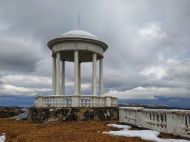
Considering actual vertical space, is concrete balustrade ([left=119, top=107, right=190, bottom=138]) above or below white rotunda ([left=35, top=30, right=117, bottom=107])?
below

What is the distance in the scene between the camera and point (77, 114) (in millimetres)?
23125

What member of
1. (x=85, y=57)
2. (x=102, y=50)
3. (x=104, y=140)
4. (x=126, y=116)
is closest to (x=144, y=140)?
(x=104, y=140)

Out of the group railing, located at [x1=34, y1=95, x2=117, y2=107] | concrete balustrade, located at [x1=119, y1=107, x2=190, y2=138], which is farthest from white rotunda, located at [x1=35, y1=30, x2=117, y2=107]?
concrete balustrade, located at [x1=119, y1=107, x2=190, y2=138]

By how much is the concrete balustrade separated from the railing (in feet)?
16.5

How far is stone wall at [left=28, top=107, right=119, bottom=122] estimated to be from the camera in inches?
909

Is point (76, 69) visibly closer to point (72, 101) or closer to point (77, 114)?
point (72, 101)

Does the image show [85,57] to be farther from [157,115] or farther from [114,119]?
[157,115]

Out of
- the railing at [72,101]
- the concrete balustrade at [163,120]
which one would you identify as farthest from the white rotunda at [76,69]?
the concrete balustrade at [163,120]

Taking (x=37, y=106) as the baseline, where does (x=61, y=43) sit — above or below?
above

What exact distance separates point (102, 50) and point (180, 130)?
54.6 feet

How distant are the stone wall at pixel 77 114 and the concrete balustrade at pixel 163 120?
414 centimetres

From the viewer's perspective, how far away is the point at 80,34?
2614 cm

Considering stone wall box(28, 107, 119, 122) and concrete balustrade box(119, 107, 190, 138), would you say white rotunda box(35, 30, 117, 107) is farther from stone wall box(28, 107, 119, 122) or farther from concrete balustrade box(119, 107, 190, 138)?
concrete balustrade box(119, 107, 190, 138)

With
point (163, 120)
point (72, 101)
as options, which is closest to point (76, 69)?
point (72, 101)
